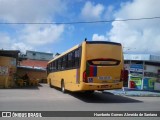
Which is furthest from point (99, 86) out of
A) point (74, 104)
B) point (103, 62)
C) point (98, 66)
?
point (74, 104)

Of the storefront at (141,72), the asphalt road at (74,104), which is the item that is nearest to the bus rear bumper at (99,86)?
the asphalt road at (74,104)

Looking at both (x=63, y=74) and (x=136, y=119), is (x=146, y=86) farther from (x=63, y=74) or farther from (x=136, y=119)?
(x=136, y=119)

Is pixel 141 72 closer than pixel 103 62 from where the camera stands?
No

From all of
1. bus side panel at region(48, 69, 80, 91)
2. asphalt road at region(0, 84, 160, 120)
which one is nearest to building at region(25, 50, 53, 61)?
bus side panel at region(48, 69, 80, 91)

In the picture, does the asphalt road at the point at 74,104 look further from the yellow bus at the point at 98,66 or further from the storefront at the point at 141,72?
the storefront at the point at 141,72

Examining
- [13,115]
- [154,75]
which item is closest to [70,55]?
[13,115]

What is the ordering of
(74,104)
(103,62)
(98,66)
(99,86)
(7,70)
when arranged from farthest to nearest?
(7,70) < (103,62) < (98,66) < (99,86) < (74,104)

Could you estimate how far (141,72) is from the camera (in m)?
30.5

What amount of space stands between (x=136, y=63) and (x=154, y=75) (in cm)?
229

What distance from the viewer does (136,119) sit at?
10.5m

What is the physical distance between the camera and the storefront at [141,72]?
1193 inches

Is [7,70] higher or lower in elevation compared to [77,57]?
lower

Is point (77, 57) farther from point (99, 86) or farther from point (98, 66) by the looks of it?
point (99, 86)

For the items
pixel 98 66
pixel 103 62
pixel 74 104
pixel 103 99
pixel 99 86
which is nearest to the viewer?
pixel 74 104
